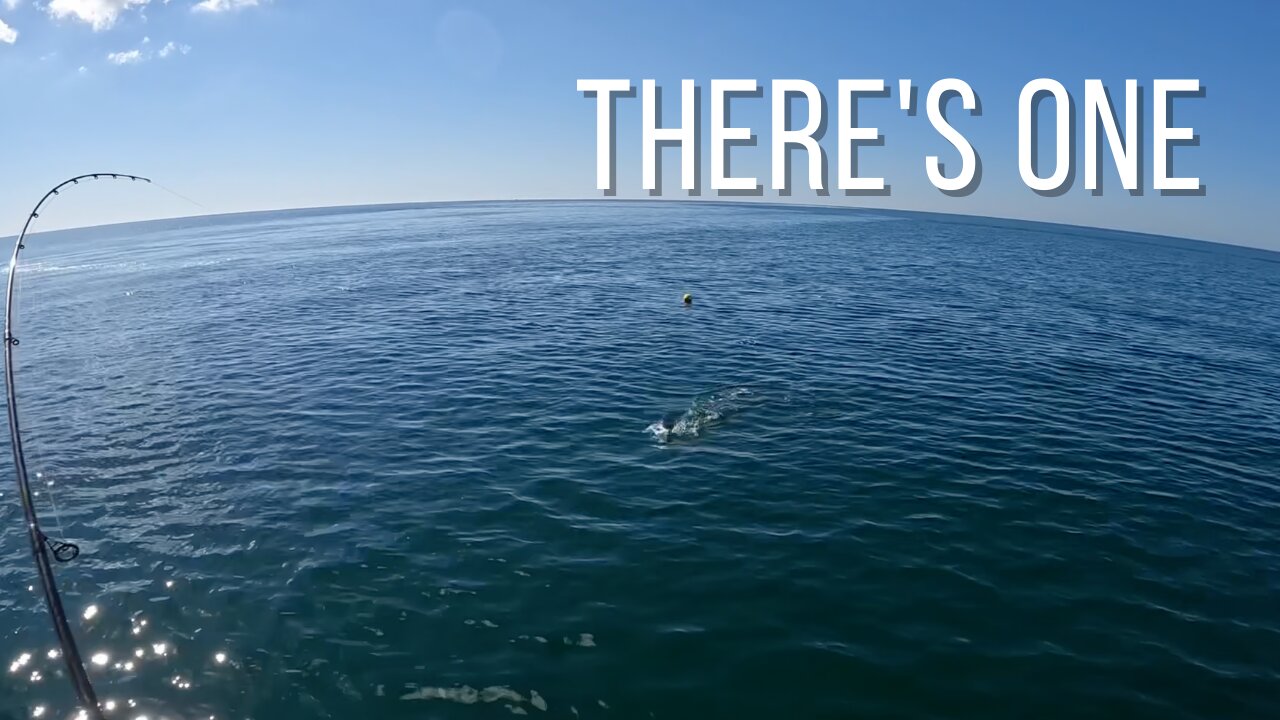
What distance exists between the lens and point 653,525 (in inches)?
752

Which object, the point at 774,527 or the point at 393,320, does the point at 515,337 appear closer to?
the point at 393,320

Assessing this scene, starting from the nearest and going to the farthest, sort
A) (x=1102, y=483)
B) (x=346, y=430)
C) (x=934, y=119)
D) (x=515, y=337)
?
(x=1102, y=483) → (x=346, y=430) → (x=515, y=337) → (x=934, y=119)

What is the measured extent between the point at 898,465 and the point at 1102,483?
6.90 m

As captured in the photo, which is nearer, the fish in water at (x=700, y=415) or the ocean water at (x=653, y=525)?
the ocean water at (x=653, y=525)

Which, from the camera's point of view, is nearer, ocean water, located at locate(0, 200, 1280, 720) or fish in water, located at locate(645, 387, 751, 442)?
ocean water, located at locate(0, 200, 1280, 720)

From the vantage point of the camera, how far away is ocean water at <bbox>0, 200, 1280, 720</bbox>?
528 inches

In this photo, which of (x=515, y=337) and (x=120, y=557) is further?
(x=515, y=337)

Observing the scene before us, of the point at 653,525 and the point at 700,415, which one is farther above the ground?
the point at 700,415

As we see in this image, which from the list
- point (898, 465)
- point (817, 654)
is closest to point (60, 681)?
point (817, 654)

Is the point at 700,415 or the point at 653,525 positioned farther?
the point at 700,415

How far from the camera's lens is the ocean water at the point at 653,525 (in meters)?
13.4

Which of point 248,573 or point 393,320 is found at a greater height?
point 393,320

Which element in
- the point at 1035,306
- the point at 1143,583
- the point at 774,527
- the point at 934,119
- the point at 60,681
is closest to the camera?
the point at 60,681

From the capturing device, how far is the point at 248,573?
669 inches
